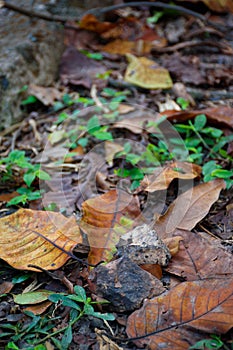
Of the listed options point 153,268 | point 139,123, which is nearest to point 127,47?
point 139,123

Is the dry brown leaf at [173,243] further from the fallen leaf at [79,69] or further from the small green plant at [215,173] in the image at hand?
the fallen leaf at [79,69]

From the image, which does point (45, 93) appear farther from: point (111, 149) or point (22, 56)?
point (111, 149)

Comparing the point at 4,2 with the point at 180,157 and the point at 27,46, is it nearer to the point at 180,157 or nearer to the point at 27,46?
the point at 27,46

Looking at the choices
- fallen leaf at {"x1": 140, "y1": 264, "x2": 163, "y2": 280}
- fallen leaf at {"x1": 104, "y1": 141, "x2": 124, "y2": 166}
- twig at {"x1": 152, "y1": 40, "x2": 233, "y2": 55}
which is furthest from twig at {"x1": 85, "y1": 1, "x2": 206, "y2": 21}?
fallen leaf at {"x1": 140, "y1": 264, "x2": 163, "y2": 280}

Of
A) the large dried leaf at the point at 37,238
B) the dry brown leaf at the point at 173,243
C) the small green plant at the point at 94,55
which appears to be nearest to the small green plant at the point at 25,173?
the large dried leaf at the point at 37,238

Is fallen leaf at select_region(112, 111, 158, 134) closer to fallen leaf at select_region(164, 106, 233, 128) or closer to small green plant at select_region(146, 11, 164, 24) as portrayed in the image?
fallen leaf at select_region(164, 106, 233, 128)

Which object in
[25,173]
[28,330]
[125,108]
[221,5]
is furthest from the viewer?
[221,5]
